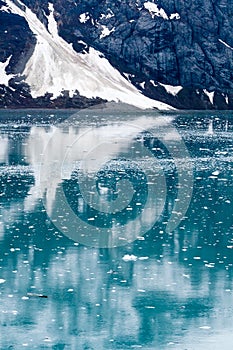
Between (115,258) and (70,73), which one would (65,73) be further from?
(115,258)

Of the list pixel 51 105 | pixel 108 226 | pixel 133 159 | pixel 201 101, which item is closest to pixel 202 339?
pixel 108 226

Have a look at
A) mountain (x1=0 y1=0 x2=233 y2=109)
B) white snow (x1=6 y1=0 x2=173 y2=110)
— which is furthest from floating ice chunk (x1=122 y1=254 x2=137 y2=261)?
white snow (x1=6 y1=0 x2=173 y2=110)

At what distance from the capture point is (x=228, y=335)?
50.4 feet

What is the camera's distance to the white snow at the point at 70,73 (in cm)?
16812

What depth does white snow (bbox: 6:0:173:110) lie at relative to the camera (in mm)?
168125

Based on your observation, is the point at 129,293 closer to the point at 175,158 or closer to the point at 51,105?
the point at 175,158

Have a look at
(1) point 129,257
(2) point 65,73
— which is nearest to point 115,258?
(1) point 129,257

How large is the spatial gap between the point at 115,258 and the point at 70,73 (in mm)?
155336

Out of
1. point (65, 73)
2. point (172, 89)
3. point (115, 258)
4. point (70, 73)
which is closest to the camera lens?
point (115, 258)

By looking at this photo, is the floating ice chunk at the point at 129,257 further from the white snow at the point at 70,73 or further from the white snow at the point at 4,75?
the white snow at the point at 4,75

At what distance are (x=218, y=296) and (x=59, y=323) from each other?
→ 4338mm

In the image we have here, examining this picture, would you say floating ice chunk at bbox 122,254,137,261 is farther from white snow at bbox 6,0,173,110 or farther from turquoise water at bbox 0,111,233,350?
white snow at bbox 6,0,173,110

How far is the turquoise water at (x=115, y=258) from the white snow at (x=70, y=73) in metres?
127

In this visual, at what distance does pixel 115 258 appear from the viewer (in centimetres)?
2134
